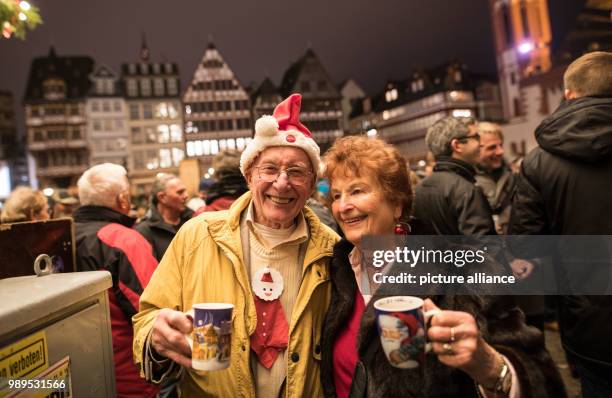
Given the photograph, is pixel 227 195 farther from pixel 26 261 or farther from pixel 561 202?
pixel 561 202

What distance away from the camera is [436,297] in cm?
163

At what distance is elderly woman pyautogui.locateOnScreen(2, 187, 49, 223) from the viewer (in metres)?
4.11

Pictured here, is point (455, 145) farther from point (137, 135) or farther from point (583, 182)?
point (137, 135)

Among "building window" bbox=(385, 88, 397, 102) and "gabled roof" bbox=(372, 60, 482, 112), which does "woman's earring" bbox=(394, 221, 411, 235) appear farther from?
"building window" bbox=(385, 88, 397, 102)

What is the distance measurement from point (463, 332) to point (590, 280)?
4.30 feet

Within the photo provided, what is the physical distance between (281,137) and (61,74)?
49.5 metres

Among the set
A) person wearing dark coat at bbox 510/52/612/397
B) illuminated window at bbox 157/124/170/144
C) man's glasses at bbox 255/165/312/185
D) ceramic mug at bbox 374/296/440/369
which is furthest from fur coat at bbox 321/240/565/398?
illuminated window at bbox 157/124/170/144

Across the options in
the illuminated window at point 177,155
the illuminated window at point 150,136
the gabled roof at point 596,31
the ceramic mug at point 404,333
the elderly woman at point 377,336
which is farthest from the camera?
the illuminated window at point 150,136

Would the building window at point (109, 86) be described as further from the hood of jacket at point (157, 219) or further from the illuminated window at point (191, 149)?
the hood of jacket at point (157, 219)

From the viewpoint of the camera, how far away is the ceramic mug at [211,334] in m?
1.36

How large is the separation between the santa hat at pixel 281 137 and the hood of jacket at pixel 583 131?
1178 mm

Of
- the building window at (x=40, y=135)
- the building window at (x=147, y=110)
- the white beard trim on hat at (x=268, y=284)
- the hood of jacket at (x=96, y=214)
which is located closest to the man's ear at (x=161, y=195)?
the hood of jacket at (x=96, y=214)

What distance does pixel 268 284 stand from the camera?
79.0 inches

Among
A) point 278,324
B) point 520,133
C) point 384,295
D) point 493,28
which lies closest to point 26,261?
point 278,324
